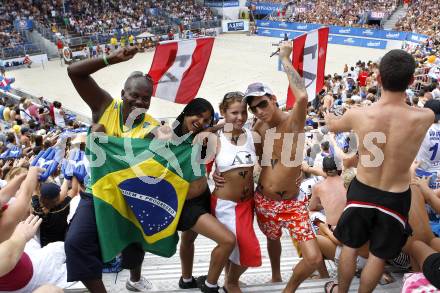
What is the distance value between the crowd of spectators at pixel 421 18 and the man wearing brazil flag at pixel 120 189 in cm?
2360

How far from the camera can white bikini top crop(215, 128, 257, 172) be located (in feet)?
10.7

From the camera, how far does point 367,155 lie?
279 cm

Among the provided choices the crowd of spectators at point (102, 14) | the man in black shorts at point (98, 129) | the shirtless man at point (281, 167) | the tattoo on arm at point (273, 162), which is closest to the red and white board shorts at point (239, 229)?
the shirtless man at point (281, 167)

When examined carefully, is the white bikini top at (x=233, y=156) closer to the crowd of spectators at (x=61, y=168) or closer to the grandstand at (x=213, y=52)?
the grandstand at (x=213, y=52)

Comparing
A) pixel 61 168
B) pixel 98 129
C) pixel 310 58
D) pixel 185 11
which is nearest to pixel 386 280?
pixel 310 58

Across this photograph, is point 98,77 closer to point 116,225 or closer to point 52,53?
point 52,53

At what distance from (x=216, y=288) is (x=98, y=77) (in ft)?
57.1

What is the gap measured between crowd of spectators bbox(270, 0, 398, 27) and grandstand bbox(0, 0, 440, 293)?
3.3 inches

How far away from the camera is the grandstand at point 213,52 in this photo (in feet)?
23.5

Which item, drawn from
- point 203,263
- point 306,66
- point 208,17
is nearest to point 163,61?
point 306,66

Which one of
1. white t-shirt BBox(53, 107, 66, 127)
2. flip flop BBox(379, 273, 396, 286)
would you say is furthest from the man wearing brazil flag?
white t-shirt BBox(53, 107, 66, 127)

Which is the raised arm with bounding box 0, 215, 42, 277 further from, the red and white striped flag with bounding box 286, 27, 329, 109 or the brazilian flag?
the red and white striped flag with bounding box 286, 27, 329, 109

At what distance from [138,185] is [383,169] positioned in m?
1.82

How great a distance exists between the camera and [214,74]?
1919 centimetres
